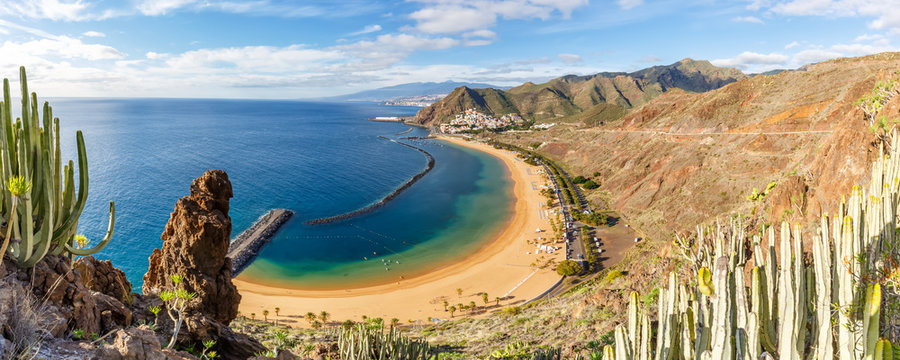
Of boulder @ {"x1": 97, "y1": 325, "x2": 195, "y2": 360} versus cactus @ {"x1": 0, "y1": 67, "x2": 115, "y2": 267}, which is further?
cactus @ {"x1": 0, "y1": 67, "x2": 115, "y2": 267}

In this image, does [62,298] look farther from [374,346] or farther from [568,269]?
[568,269]

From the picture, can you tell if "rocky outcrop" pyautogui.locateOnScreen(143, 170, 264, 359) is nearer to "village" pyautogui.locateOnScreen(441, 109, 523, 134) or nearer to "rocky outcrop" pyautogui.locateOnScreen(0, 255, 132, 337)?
"rocky outcrop" pyautogui.locateOnScreen(0, 255, 132, 337)

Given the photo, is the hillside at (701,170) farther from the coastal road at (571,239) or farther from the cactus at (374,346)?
the cactus at (374,346)

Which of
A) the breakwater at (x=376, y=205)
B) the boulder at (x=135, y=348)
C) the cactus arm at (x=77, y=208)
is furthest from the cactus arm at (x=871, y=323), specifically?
the breakwater at (x=376, y=205)

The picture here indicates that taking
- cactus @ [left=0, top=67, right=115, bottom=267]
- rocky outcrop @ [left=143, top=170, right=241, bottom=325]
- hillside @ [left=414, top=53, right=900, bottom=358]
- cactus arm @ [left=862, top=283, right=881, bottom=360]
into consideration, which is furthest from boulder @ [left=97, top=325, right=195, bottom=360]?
hillside @ [left=414, top=53, right=900, bottom=358]

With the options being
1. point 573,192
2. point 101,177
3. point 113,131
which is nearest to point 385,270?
point 573,192

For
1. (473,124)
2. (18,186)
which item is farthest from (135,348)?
(473,124)

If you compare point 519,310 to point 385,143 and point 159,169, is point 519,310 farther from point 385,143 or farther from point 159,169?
point 385,143
